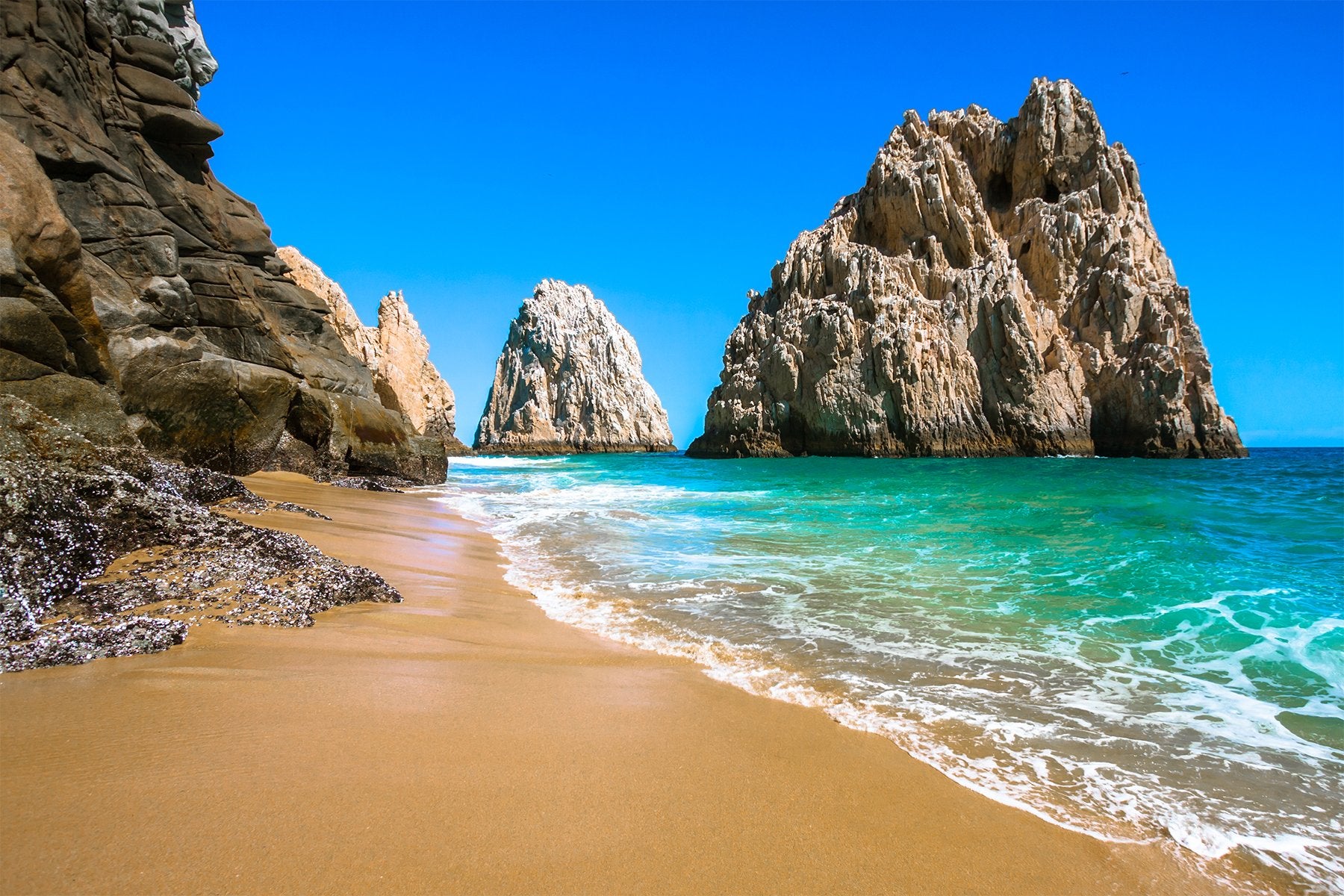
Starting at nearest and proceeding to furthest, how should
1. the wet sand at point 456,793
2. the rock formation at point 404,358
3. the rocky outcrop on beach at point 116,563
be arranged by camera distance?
the wet sand at point 456,793 → the rocky outcrop on beach at point 116,563 → the rock formation at point 404,358

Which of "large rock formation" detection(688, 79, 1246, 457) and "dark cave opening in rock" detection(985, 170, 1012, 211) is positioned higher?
"dark cave opening in rock" detection(985, 170, 1012, 211)

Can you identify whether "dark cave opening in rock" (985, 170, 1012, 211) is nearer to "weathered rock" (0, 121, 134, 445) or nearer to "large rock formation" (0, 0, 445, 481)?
"large rock formation" (0, 0, 445, 481)

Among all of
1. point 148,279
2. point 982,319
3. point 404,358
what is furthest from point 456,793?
point 404,358

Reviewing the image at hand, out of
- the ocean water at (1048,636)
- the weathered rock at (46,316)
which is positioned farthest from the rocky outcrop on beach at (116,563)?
the ocean water at (1048,636)

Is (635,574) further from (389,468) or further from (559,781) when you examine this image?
(389,468)

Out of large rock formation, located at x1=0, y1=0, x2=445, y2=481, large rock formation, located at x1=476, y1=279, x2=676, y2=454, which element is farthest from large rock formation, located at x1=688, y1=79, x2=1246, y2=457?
large rock formation, located at x1=476, y1=279, x2=676, y2=454

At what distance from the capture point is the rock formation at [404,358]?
51938 millimetres

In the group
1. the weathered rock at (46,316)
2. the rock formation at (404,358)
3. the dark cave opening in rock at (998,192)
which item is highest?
A: the dark cave opening in rock at (998,192)

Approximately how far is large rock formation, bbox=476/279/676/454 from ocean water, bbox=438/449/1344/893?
78.8m

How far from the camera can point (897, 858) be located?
2.06 metres

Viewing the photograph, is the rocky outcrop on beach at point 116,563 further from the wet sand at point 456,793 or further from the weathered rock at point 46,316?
the weathered rock at point 46,316

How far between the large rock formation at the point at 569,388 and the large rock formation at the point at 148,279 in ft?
233

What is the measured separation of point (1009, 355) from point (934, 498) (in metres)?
33.3

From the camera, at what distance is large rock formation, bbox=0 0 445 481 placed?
6004 millimetres
